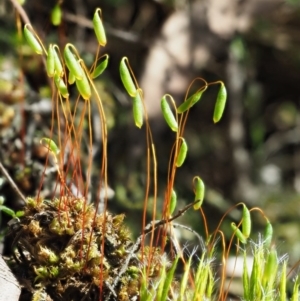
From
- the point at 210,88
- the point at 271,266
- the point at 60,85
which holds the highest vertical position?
the point at 210,88

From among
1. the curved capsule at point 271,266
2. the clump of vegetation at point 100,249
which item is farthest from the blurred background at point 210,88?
the curved capsule at point 271,266

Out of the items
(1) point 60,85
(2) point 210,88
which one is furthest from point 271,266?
(2) point 210,88

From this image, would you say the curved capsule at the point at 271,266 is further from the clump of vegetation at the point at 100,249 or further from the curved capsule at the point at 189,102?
the curved capsule at the point at 189,102

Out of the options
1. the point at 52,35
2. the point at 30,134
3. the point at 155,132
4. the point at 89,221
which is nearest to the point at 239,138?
the point at 155,132

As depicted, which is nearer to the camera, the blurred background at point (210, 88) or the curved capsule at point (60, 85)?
the curved capsule at point (60, 85)

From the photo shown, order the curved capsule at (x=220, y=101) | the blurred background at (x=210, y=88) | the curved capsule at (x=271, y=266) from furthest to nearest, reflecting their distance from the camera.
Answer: the blurred background at (x=210, y=88)
the curved capsule at (x=220, y=101)
the curved capsule at (x=271, y=266)

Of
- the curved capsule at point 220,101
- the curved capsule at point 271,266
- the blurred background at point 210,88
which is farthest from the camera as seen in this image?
the blurred background at point 210,88

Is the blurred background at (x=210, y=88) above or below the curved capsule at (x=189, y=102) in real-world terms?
above

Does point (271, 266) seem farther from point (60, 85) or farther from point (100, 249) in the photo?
point (60, 85)

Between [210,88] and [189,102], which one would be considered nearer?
[189,102]

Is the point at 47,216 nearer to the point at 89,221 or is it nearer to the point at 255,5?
the point at 89,221
